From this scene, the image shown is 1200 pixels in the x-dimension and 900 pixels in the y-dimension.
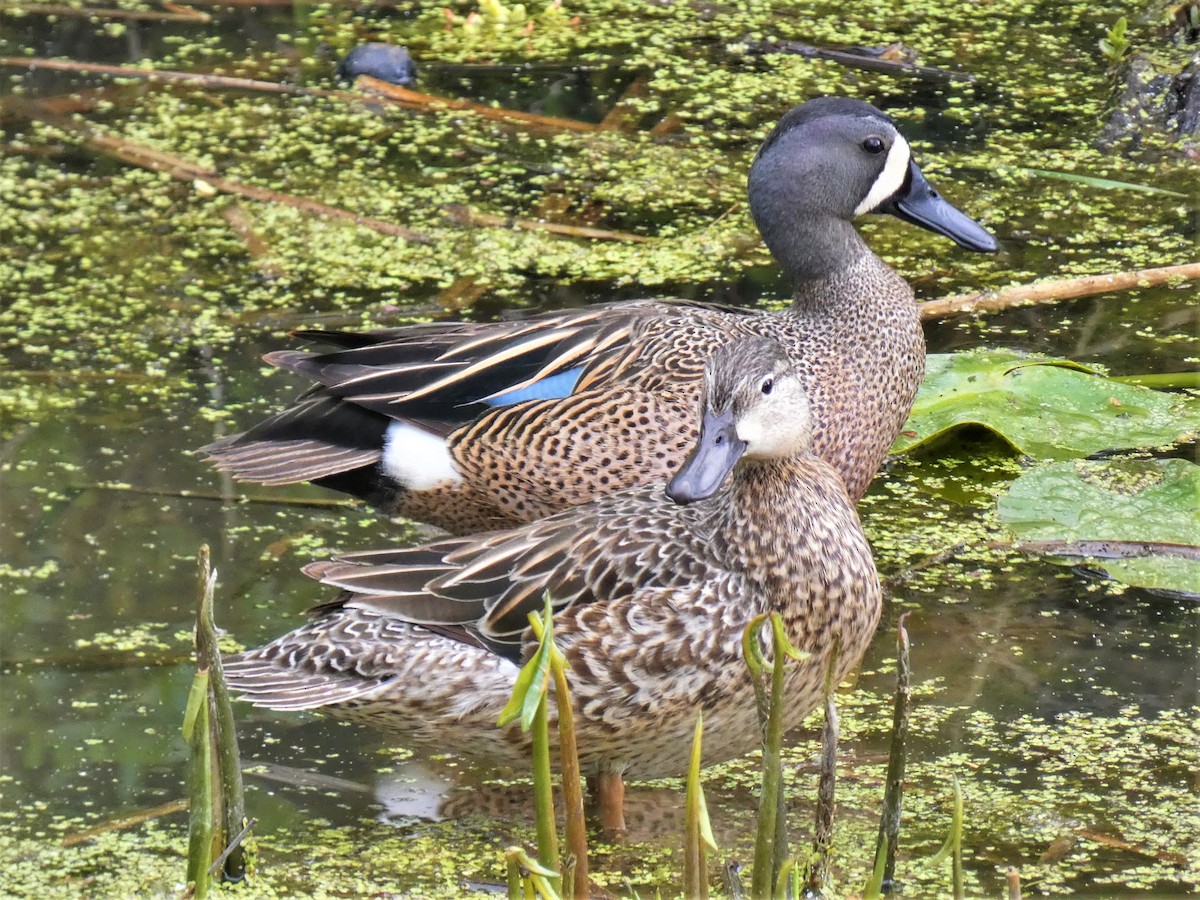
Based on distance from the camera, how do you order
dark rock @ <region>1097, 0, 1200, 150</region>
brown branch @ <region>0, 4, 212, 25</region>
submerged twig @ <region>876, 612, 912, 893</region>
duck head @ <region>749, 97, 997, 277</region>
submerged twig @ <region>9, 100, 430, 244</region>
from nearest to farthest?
1. submerged twig @ <region>876, 612, 912, 893</region>
2. duck head @ <region>749, 97, 997, 277</region>
3. submerged twig @ <region>9, 100, 430, 244</region>
4. dark rock @ <region>1097, 0, 1200, 150</region>
5. brown branch @ <region>0, 4, 212, 25</region>

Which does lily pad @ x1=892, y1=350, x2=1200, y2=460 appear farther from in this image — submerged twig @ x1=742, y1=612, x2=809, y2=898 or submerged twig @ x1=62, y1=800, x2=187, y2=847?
submerged twig @ x1=742, y1=612, x2=809, y2=898

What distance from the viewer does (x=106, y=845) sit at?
3291 mm

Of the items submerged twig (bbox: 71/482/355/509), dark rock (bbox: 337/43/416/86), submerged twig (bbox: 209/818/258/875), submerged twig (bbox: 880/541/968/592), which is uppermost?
dark rock (bbox: 337/43/416/86)

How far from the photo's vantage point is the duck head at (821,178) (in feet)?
14.7

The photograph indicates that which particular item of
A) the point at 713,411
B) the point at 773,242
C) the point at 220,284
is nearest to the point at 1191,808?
the point at 713,411

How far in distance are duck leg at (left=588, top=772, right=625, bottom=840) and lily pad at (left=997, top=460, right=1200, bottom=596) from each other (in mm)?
1371

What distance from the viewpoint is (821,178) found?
14.7 ft

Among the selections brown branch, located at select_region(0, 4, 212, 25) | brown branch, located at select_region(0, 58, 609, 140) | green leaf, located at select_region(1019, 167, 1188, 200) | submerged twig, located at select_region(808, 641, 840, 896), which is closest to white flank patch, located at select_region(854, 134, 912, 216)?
green leaf, located at select_region(1019, 167, 1188, 200)

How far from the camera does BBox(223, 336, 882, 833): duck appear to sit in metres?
3.18

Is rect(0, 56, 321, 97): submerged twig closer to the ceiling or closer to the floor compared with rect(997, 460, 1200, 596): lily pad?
closer to the ceiling

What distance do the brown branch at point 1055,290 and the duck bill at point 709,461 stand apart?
81.1 inches

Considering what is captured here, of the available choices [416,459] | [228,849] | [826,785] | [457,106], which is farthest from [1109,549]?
[457,106]

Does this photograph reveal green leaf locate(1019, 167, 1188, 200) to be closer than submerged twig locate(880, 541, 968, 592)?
No

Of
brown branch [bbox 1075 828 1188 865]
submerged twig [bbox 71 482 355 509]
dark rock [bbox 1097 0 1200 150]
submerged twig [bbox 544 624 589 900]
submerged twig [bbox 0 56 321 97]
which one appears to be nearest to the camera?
submerged twig [bbox 544 624 589 900]
